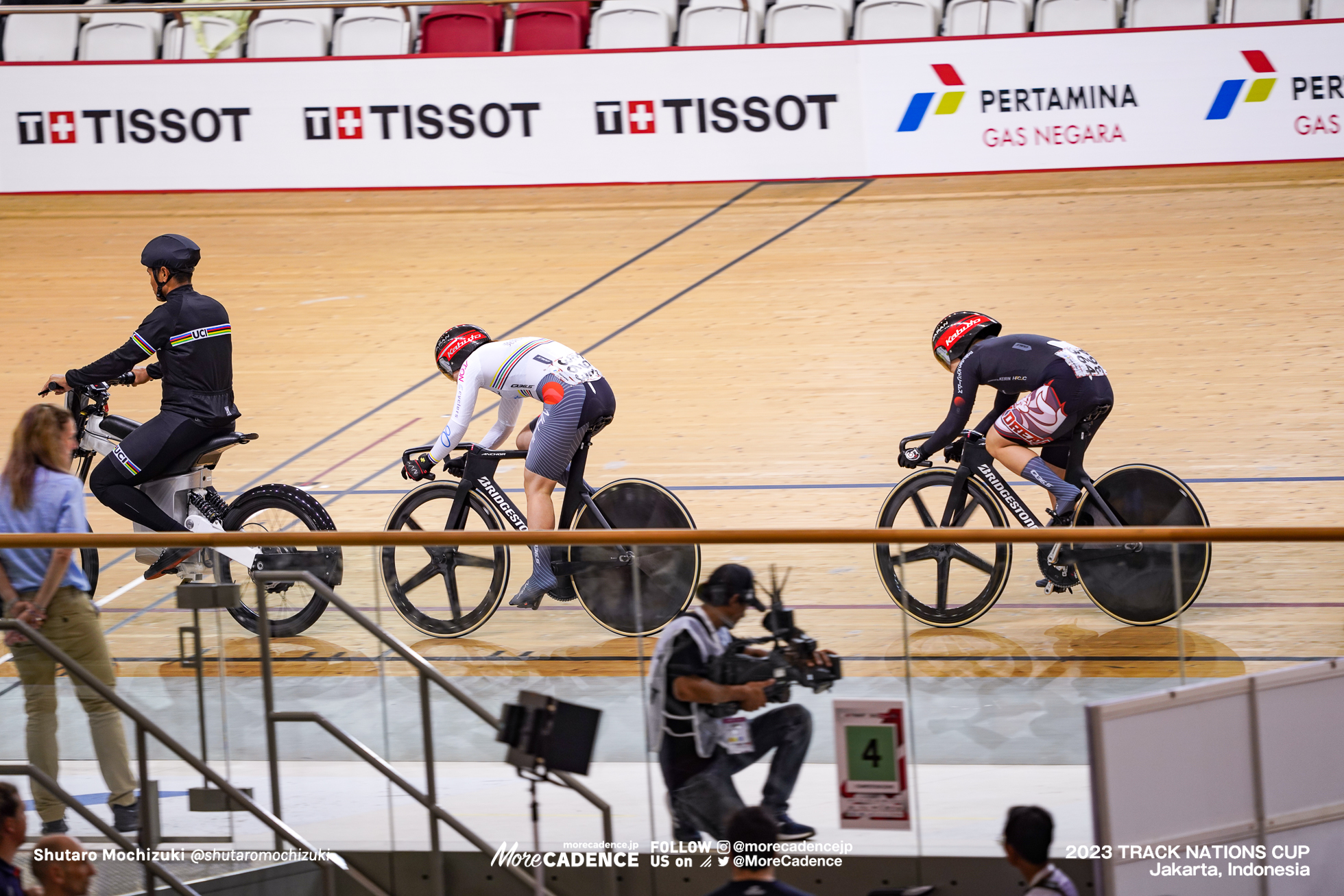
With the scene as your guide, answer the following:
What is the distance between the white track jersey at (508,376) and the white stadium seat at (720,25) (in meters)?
6.36

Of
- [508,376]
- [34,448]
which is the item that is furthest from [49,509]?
[508,376]

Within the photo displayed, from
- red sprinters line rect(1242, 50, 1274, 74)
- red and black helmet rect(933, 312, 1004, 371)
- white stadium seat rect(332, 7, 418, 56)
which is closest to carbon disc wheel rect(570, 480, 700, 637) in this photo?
red and black helmet rect(933, 312, 1004, 371)

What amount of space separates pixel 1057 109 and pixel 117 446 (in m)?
7.93

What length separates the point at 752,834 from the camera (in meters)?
4.30

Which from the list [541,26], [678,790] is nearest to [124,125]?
[541,26]

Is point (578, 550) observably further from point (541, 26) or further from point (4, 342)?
point (541, 26)

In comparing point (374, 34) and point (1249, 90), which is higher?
point (374, 34)

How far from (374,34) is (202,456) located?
720 centimetres

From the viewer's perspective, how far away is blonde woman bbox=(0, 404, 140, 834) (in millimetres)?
4871

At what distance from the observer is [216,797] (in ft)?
16.3

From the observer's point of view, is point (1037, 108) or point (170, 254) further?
point (1037, 108)

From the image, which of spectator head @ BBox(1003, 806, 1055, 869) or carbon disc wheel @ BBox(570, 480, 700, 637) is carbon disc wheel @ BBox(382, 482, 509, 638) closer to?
carbon disc wheel @ BBox(570, 480, 700, 637)

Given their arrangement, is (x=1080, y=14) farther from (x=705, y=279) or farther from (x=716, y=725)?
(x=716, y=725)

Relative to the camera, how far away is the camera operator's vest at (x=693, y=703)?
15.3 ft
